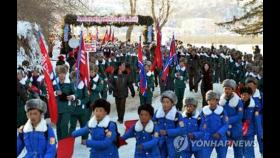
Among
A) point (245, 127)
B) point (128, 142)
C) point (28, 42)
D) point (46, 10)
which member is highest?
point (46, 10)

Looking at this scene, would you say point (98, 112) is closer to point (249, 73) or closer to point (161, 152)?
point (161, 152)

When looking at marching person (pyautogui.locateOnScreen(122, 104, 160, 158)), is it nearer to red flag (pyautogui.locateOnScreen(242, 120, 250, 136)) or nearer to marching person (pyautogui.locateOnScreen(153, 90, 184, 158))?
marching person (pyautogui.locateOnScreen(153, 90, 184, 158))

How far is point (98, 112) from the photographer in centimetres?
607

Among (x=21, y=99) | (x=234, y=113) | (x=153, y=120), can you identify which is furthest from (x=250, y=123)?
(x=21, y=99)

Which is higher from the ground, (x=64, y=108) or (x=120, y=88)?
(x=120, y=88)

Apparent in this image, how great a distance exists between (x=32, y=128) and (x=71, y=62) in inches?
476

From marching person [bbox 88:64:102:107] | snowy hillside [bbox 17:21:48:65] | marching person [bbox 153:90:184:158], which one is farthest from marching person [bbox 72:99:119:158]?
snowy hillside [bbox 17:21:48:65]

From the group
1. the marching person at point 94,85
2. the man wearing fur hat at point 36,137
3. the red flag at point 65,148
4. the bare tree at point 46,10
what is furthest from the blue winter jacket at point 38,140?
the bare tree at point 46,10

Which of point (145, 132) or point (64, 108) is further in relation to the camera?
point (64, 108)

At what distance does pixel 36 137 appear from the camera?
5664 millimetres

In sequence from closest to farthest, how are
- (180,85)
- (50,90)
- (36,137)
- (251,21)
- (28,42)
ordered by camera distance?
(36,137)
(50,90)
(180,85)
(28,42)
(251,21)

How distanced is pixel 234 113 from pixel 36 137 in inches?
118

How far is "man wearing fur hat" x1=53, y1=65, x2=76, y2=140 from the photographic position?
347 inches

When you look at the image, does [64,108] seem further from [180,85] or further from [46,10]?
[46,10]
